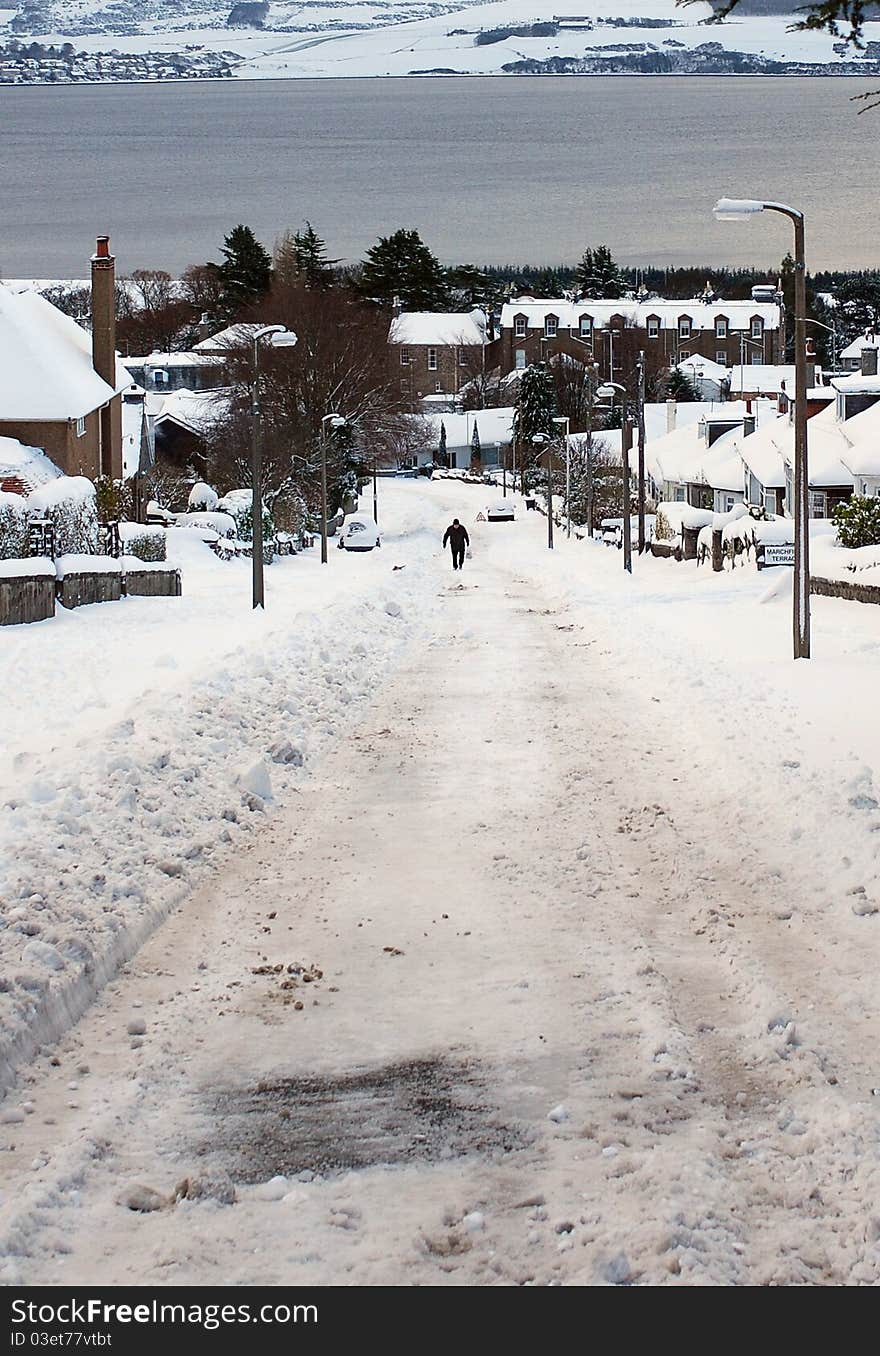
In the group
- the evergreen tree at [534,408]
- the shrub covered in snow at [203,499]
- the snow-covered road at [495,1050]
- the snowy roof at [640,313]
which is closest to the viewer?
the snow-covered road at [495,1050]

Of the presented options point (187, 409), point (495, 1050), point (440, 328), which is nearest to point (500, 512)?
point (187, 409)

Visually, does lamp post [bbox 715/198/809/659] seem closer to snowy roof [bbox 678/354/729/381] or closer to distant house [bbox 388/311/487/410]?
snowy roof [bbox 678/354/729/381]

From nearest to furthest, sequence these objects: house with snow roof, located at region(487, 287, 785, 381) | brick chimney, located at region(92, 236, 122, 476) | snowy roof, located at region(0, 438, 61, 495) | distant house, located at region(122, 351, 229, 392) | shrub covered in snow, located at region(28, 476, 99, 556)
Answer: shrub covered in snow, located at region(28, 476, 99, 556)
snowy roof, located at region(0, 438, 61, 495)
brick chimney, located at region(92, 236, 122, 476)
distant house, located at region(122, 351, 229, 392)
house with snow roof, located at region(487, 287, 785, 381)

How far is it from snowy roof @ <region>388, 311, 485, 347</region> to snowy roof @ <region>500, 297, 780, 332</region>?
10.6ft

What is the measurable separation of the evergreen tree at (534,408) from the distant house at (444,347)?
26763mm

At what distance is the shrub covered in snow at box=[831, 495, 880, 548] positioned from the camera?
4122 centimetres

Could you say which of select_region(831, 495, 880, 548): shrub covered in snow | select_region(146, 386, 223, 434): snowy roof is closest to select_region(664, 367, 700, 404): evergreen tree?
select_region(146, 386, 223, 434): snowy roof

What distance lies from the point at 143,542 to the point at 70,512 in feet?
13.4

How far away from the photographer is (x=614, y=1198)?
5.73m

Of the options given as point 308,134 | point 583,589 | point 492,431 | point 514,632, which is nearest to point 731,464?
point 308,134

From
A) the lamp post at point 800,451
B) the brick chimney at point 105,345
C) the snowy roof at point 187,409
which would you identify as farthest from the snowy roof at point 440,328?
the lamp post at point 800,451

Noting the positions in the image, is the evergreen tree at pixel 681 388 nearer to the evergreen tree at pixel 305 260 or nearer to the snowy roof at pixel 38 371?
the evergreen tree at pixel 305 260

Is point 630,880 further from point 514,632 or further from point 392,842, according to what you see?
point 514,632

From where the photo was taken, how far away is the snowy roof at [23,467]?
45572 millimetres
